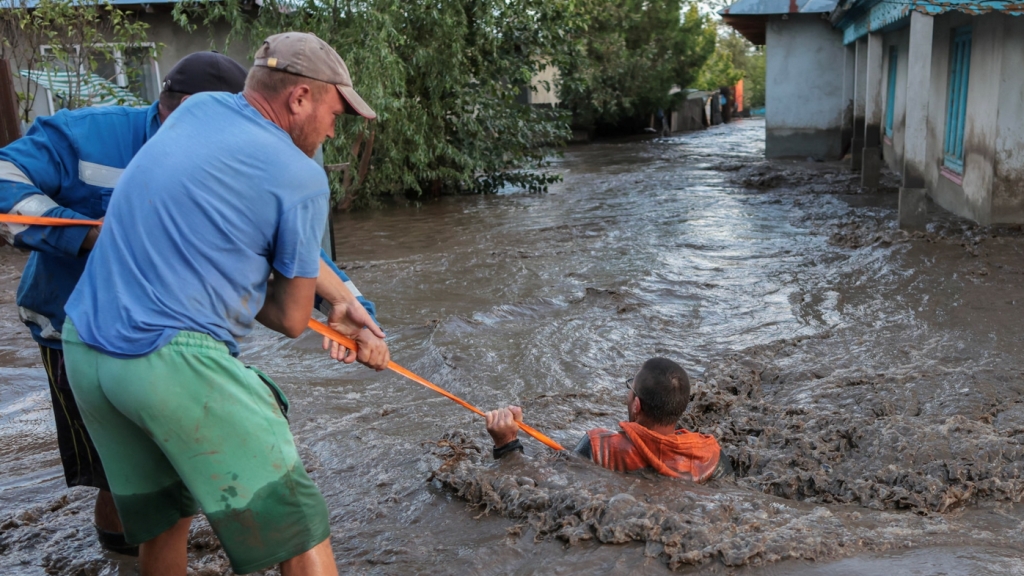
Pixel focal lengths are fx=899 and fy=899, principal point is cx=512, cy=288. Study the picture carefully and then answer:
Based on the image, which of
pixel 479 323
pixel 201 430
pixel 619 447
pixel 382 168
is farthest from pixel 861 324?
pixel 382 168

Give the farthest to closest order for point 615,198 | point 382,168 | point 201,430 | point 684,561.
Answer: point 615,198 → point 382,168 → point 684,561 → point 201,430

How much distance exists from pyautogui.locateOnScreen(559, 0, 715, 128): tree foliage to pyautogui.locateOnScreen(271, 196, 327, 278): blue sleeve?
77.8 ft

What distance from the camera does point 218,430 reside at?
6.91ft

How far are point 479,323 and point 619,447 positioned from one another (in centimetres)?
305

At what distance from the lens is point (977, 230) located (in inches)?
354

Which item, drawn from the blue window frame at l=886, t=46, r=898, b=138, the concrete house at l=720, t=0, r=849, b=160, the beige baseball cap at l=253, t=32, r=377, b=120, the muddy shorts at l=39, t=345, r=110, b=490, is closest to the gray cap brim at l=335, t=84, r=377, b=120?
the beige baseball cap at l=253, t=32, r=377, b=120

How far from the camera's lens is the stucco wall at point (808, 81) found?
18688mm

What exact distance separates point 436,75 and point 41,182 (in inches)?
388

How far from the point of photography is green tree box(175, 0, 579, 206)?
10.9 metres

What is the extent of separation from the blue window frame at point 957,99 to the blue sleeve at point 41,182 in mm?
9605

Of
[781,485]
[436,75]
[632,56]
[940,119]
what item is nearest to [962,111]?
[940,119]

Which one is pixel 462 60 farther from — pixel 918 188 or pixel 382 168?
pixel 918 188

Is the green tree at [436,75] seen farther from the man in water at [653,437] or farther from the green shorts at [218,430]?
the green shorts at [218,430]

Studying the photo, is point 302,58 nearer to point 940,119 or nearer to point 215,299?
point 215,299
